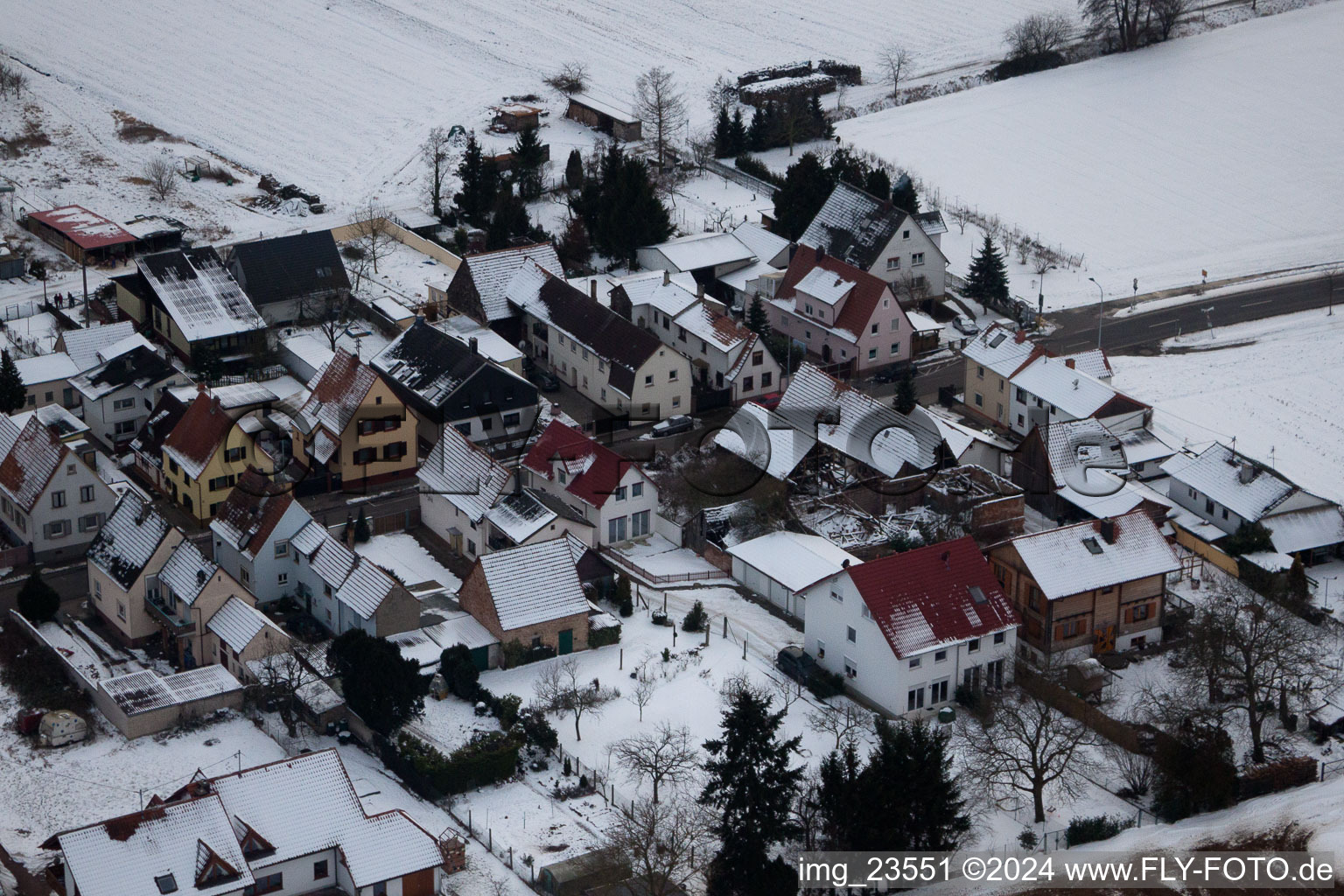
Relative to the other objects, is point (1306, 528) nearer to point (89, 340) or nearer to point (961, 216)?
point (961, 216)

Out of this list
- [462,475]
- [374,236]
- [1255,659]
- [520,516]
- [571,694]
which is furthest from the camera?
[374,236]

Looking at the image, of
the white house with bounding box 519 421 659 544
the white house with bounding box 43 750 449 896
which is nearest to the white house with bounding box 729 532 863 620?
the white house with bounding box 519 421 659 544

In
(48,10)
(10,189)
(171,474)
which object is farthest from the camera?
(48,10)

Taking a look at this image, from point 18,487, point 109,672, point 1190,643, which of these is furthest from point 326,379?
point 1190,643

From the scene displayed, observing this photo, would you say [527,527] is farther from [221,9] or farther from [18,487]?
[221,9]

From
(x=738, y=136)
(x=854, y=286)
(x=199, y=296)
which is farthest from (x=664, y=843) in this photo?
(x=738, y=136)

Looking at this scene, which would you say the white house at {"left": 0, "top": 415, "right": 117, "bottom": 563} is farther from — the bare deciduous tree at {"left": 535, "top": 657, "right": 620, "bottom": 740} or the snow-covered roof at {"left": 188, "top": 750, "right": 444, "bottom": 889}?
the snow-covered roof at {"left": 188, "top": 750, "right": 444, "bottom": 889}
